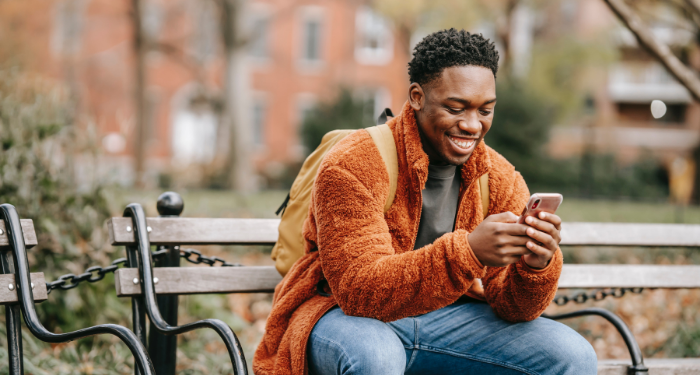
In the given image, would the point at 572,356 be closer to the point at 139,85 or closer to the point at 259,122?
the point at 139,85

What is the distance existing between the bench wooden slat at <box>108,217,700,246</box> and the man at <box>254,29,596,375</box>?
538mm

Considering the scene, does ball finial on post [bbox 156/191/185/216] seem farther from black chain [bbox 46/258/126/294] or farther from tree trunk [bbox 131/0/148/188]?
tree trunk [bbox 131/0/148/188]

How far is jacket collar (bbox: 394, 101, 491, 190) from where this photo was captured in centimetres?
205

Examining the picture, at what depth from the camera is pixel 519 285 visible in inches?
80.4

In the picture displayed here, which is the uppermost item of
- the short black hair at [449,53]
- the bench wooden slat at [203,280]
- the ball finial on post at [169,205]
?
the short black hair at [449,53]

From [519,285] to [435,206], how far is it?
373mm

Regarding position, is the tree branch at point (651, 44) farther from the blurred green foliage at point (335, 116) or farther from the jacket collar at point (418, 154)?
the blurred green foliage at point (335, 116)

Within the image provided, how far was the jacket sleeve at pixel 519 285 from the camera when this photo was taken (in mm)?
1991

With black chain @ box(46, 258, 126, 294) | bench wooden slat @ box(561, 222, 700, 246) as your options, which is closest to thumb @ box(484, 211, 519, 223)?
bench wooden slat @ box(561, 222, 700, 246)

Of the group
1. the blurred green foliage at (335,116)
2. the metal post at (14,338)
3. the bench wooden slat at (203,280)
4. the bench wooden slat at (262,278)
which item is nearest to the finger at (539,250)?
the bench wooden slat at (262,278)

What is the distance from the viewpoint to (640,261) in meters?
6.33

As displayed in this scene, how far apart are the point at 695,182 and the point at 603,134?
6715mm

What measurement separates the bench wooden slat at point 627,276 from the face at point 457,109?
1.13 metres

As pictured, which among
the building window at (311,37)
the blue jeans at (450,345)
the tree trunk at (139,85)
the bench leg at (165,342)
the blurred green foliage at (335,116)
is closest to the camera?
the blue jeans at (450,345)
